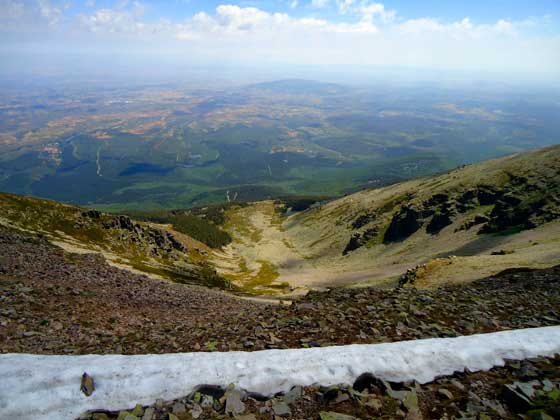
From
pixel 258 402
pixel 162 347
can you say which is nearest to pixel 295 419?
pixel 258 402

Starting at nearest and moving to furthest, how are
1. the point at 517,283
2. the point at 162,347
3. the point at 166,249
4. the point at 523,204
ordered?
the point at 162,347
the point at 517,283
the point at 523,204
the point at 166,249

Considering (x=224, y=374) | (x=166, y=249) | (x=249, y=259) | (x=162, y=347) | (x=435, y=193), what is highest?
(x=224, y=374)

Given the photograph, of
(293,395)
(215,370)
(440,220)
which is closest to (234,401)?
(215,370)

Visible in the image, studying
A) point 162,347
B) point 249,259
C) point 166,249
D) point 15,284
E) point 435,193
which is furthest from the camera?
point 249,259

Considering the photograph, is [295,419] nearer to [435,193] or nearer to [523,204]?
[523,204]

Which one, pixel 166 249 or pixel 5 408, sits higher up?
pixel 5 408

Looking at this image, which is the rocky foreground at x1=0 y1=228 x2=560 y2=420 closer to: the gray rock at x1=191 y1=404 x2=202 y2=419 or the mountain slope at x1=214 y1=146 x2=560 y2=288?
the gray rock at x1=191 y1=404 x2=202 y2=419

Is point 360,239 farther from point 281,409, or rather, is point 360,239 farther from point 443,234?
point 281,409

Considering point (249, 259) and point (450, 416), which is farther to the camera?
point (249, 259)

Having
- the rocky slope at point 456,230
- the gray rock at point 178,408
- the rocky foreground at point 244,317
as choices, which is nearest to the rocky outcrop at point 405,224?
the rocky slope at point 456,230
